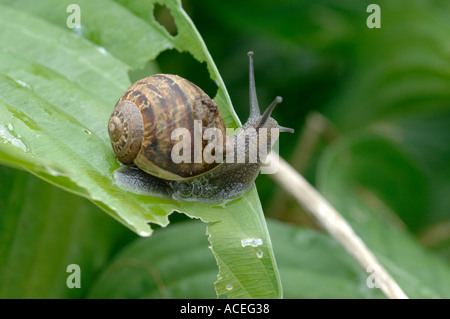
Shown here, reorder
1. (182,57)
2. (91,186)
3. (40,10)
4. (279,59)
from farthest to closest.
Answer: (279,59)
(182,57)
(40,10)
(91,186)

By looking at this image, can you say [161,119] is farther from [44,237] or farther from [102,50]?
[44,237]

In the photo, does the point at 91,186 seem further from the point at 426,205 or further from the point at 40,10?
the point at 426,205

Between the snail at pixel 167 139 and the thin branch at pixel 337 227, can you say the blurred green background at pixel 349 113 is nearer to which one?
the thin branch at pixel 337 227

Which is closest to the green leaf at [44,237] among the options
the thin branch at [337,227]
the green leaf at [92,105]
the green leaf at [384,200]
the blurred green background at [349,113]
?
the blurred green background at [349,113]

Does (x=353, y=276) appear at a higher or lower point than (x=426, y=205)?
lower
